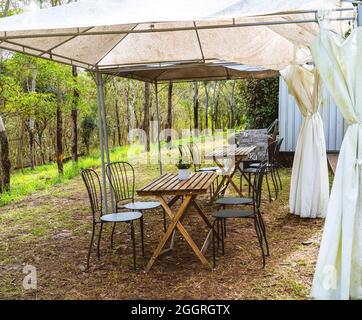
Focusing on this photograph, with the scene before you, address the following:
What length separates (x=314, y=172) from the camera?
5523mm

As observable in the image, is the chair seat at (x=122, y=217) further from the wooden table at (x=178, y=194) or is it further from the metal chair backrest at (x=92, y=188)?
the wooden table at (x=178, y=194)

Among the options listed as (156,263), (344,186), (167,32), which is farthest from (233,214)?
(167,32)

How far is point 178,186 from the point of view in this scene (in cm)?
402

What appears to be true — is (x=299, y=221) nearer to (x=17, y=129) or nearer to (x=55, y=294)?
(x=55, y=294)

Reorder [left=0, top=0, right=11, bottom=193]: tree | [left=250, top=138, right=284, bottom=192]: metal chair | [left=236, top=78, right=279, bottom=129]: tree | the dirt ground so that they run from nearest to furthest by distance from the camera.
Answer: the dirt ground, [left=250, top=138, right=284, bottom=192]: metal chair, [left=0, top=0, right=11, bottom=193]: tree, [left=236, top=78, right=279, bottom=129]: tree

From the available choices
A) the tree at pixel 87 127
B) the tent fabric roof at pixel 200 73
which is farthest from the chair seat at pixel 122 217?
the tree at pixel 87 127

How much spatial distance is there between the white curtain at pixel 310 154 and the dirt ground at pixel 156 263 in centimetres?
26

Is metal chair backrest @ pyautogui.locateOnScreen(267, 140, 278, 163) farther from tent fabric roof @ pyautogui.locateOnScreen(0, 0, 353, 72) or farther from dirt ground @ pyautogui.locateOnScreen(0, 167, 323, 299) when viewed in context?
tent fabric roof @ pyautogui.locateOnScreen(0, 0, 353, 72)

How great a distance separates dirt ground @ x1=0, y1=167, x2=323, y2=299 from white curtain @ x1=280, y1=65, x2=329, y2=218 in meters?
0.26

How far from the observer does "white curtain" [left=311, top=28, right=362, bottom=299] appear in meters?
2.90

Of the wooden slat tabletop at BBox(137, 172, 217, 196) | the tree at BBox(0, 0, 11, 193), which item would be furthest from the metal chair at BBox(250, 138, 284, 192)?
the tree at BBox(0, 0, 11, 193)

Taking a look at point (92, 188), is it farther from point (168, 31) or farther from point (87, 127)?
point (87, 127)
